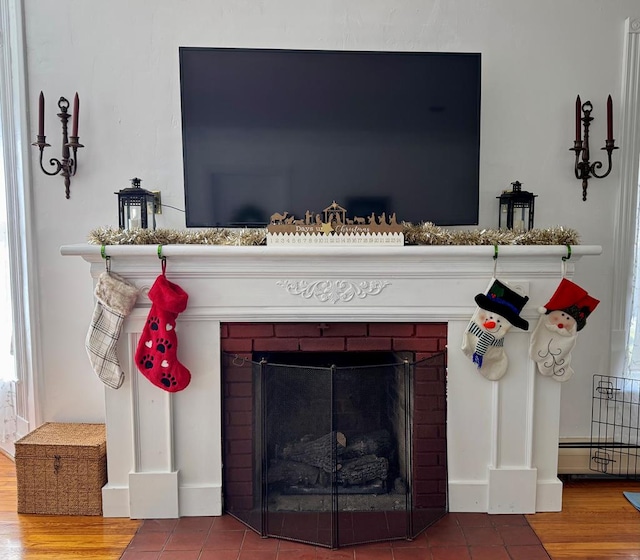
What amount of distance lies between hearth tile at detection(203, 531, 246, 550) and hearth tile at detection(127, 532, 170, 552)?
0.17 metres

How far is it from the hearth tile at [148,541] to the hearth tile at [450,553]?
102 centimetres

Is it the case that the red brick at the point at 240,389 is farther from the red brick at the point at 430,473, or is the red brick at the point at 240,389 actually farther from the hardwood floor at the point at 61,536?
the red brick at the point at 430,473

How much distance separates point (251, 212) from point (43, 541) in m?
1.53

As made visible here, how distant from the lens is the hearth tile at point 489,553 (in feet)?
5.82

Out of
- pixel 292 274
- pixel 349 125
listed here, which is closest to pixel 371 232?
pixel 292 274

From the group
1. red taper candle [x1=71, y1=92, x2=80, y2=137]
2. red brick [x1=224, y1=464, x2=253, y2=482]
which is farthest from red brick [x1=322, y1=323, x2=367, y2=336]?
red taper candle [x1=71, y1=92, x2=80, y2=137]

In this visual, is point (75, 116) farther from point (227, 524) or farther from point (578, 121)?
point (578, 121)

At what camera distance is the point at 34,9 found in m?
2.21

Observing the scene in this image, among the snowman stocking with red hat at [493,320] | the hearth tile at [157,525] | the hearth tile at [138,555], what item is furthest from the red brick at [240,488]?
the snowman stocking with red hat at [493,320]

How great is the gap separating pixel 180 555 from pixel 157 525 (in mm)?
235

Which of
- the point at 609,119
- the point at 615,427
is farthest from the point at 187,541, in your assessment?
the point at 609,119

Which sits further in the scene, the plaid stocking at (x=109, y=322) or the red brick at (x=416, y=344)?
the red brick at (x=416, y=344)

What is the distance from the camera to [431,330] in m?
2.01

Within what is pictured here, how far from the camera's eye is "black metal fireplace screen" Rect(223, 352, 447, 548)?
71.5 inches
